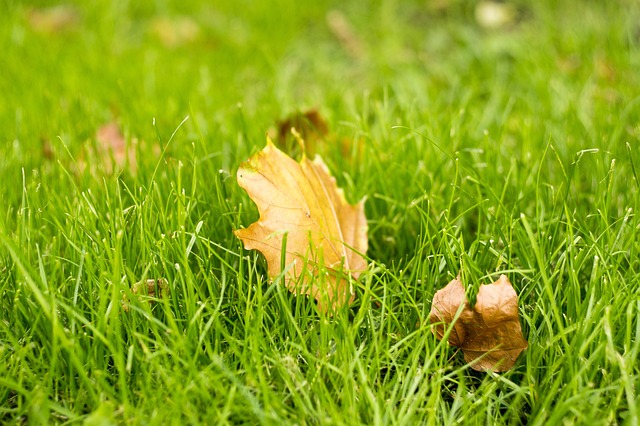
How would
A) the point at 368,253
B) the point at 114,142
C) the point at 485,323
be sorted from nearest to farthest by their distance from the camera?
the point at 485,323, the point at 368,253, the point at 114,142

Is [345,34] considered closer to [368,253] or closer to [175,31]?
[175,31]

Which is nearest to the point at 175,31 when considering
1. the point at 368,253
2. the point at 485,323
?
the point at 368,253

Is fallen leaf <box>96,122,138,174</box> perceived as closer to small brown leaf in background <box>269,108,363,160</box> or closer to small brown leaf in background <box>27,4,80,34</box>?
small brown leaf in background <box>269,108,363,160</box>

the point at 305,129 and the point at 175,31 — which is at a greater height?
the point at 175,31

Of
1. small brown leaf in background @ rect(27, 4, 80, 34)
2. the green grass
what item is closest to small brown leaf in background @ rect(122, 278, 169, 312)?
the green grass

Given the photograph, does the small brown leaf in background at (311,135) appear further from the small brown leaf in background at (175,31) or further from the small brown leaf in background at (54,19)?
the small brown leaf in background at (54,19)
